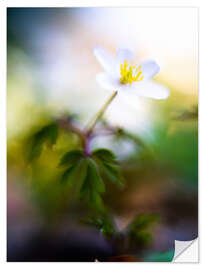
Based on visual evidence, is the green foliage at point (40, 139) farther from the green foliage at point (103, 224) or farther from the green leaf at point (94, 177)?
the green foliage at point (103, 224)

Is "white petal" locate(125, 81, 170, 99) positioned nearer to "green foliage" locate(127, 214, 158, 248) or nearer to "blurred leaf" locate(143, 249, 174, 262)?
"green foliage" locate(127, 214, 158, 248)

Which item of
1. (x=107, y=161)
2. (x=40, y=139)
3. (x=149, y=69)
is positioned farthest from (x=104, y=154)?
(x=149, y=69)

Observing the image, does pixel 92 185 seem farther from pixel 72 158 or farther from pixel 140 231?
pixel 140 231

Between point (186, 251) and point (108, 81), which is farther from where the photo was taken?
point (186, 251)

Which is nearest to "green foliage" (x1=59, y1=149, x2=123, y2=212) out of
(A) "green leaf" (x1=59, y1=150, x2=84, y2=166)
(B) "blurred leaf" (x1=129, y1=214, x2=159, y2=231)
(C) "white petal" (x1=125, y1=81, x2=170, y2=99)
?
(A) "green leaf" (x1=59, y1=150, x2=84, y2=166)

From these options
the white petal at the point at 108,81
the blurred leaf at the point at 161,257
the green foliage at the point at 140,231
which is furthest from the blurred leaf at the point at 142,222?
the white petal at the point at 108,81
